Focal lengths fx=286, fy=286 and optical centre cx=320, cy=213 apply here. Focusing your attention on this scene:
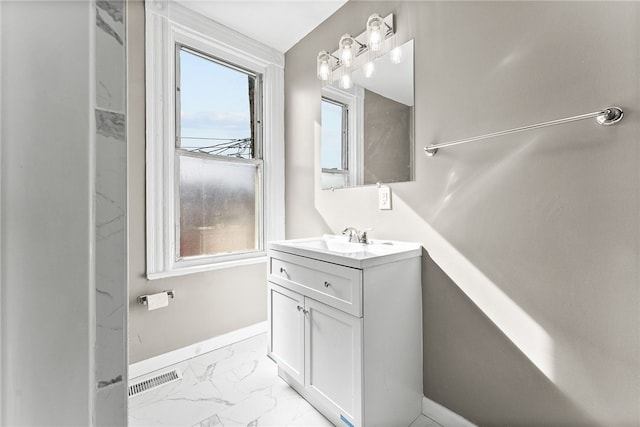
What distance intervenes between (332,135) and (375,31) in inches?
26.0

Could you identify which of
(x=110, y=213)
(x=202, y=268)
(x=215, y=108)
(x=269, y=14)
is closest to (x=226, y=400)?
(x=202, y=268)

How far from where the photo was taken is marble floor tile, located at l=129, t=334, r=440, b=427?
53.9 inches

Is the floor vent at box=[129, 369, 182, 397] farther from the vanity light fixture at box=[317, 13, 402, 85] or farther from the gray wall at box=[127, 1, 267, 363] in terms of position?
the vanity light fixture at box=[317, 13, 402, 85]

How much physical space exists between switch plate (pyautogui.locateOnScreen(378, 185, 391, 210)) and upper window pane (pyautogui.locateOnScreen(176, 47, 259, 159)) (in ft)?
3.87

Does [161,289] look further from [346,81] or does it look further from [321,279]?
[346,81]

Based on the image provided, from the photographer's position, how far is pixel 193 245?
6.63ft

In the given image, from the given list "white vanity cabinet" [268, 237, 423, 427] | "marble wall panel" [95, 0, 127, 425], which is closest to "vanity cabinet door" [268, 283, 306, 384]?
"white vanity cabinet" [268, 237, 423, 427]

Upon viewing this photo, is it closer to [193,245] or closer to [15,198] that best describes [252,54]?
[193,245]

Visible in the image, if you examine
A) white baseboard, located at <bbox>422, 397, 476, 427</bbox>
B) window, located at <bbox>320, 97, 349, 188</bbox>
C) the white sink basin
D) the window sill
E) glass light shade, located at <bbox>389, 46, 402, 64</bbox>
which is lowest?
white baseboard, located at <bbox>422, 397, 476, 427</bbox>

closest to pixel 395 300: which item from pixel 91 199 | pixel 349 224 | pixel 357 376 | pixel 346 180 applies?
pixel 357 376

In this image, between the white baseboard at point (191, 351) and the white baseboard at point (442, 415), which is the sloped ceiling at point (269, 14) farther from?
the white baseboard at point (442, 415)

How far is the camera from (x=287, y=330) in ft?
5.09

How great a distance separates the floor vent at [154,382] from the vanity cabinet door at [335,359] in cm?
88

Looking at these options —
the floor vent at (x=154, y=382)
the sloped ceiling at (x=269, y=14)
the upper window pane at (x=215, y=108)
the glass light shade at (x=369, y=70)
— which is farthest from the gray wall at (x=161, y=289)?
the glass light shade at (x=369, y=70)
